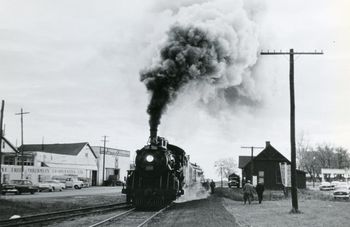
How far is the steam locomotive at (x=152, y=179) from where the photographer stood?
1992 centimetres

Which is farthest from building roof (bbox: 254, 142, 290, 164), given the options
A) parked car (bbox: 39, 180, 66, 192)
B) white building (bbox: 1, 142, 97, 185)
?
parked car (bbox: 39, 180, 66, 192)

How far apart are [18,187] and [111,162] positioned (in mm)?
43245

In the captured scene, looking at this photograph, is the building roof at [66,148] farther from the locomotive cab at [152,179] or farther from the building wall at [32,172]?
the locomotive cab at [152,179]

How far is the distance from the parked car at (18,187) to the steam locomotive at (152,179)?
1910 cm

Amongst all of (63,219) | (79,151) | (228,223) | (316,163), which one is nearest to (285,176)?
(228,223)

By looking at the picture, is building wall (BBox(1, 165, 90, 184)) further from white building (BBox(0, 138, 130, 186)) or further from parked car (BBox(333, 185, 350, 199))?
parked car (BBox(333, 185, 350, 199))

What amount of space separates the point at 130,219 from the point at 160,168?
459cm

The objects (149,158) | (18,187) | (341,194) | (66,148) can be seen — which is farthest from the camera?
(66,148)

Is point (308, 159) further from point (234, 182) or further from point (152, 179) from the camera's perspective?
point (152, 179)

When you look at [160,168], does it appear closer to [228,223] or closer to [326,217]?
[228,223]

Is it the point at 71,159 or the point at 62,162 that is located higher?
the point at 71,159

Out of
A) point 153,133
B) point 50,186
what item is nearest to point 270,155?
point 50,186

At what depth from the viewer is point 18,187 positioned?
1444 inches

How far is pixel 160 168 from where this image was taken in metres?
20.0
